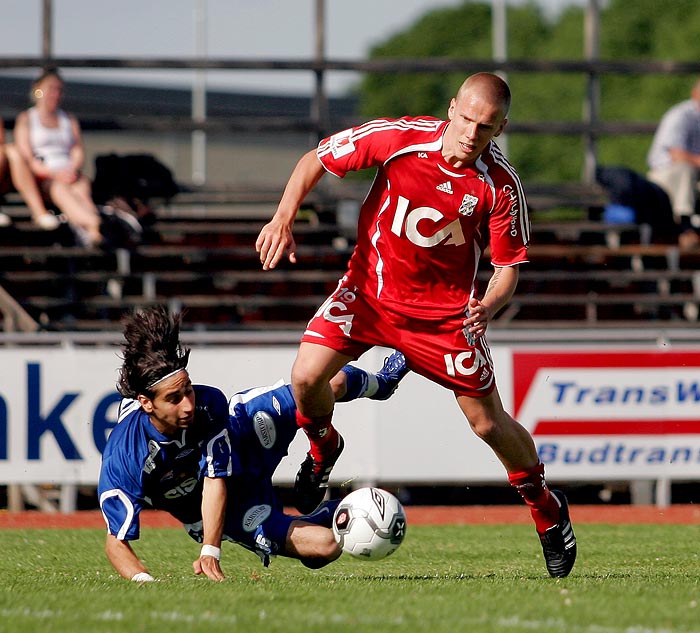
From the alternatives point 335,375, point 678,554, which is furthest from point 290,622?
point 678,554

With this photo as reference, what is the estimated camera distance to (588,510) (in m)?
11.5

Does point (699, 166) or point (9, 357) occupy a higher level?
point (699, 166)

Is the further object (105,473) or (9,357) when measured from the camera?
(9,357)

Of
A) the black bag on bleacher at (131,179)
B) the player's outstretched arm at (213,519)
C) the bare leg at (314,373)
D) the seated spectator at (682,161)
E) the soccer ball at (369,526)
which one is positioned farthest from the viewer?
the seated spectator at (682,161)

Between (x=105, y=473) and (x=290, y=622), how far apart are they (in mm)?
1893

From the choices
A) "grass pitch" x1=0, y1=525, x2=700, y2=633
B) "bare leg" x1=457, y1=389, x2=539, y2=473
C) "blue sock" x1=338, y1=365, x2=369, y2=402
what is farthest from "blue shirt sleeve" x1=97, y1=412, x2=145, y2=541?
"bare leg" x1=457, y1=389, x2=539, y2=473

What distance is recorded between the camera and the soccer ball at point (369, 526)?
6.52 m

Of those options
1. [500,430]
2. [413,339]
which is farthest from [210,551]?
[500,430]

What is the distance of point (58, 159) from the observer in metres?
13.4

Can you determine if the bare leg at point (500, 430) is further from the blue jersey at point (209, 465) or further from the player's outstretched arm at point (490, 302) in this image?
the blue jersey at point (209, 465)

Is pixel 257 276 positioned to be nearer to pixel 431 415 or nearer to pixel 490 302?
pixel 431 415

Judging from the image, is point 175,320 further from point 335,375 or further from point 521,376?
point 521,376

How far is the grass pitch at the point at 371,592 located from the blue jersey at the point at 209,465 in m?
0.28

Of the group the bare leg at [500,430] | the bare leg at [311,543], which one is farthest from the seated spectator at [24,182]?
the bare leg at [500,430]
